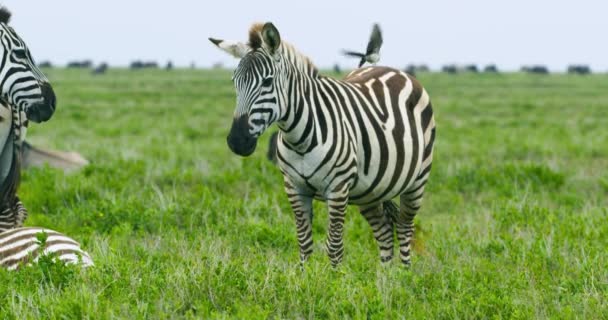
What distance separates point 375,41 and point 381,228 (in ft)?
5.50

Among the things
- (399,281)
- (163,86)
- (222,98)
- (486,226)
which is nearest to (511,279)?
(399,281)

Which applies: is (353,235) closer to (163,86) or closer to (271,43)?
(271,43)

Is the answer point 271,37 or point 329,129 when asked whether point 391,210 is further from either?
point 271,37

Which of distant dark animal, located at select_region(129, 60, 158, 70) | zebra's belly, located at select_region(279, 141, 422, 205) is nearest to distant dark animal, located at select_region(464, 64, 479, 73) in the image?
distant dark animal, located at select_region(129, 60, 158, 70)

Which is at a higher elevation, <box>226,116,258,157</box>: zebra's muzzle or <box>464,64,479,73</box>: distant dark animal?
<box>226,116,258,157</box>: zebra's muzzle

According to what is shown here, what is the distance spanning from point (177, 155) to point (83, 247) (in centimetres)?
687

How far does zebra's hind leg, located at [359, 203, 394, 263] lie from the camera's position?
6465 mm

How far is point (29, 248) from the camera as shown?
5.68 m

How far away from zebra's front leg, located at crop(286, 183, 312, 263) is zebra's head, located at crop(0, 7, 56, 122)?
1991mm

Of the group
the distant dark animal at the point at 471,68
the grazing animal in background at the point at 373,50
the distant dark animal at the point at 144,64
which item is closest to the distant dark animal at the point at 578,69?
the distant dark animal at the point at 471,68

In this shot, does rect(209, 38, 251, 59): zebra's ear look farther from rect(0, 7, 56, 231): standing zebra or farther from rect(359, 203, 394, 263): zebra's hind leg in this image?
rect(359, 203, 394, 263): zebra's hind leg

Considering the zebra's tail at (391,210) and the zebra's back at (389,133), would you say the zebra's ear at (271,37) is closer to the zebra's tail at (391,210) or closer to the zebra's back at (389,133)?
the zebra's back at (389,133)

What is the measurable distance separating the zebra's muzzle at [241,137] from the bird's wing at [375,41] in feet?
6.61

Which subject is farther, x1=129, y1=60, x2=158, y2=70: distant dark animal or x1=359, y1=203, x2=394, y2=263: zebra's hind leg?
x1=129, y1=60, x2=158, y2=70: distant dark animal
